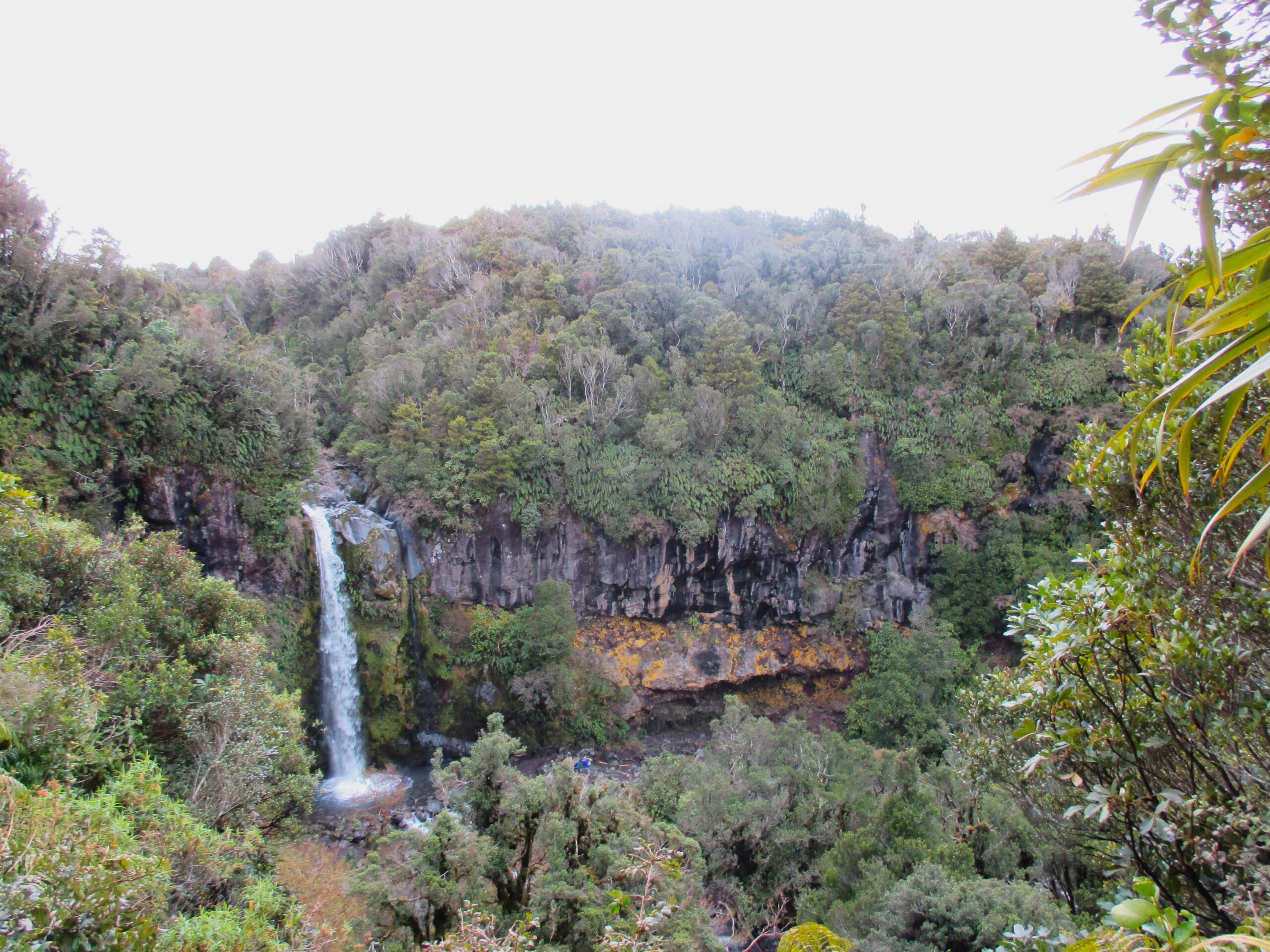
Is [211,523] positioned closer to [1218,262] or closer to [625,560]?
[625,560]

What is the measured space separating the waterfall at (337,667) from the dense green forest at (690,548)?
504 mm

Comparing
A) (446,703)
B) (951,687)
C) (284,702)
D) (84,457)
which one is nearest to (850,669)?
(951,687)

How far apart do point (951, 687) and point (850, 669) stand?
3.33 m

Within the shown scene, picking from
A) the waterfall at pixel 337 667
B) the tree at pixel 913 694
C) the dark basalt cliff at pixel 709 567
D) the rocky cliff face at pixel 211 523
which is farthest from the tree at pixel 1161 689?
the rocky cliff face at pixel 211 523

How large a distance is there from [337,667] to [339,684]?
0.39 meters

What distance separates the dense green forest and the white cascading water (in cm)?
53

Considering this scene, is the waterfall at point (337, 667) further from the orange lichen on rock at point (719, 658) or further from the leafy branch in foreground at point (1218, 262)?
the leafy branch in foreground at point (1218, 262)

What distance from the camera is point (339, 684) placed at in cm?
1413

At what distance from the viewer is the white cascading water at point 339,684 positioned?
13.6 meters

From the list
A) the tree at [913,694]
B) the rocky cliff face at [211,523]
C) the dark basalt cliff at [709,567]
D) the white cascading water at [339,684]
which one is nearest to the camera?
the rocky cliff face at [211,523]

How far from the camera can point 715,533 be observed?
17.2 meters

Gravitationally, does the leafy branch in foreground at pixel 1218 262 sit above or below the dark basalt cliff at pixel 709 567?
above

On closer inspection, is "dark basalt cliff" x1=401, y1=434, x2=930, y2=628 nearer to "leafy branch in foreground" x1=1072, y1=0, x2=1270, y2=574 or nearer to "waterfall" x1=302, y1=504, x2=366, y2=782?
"waterfall" x1=302, y1=504, x2=366, y2=782

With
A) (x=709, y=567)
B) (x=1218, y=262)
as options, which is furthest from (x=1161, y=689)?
(x=709, y=567)
